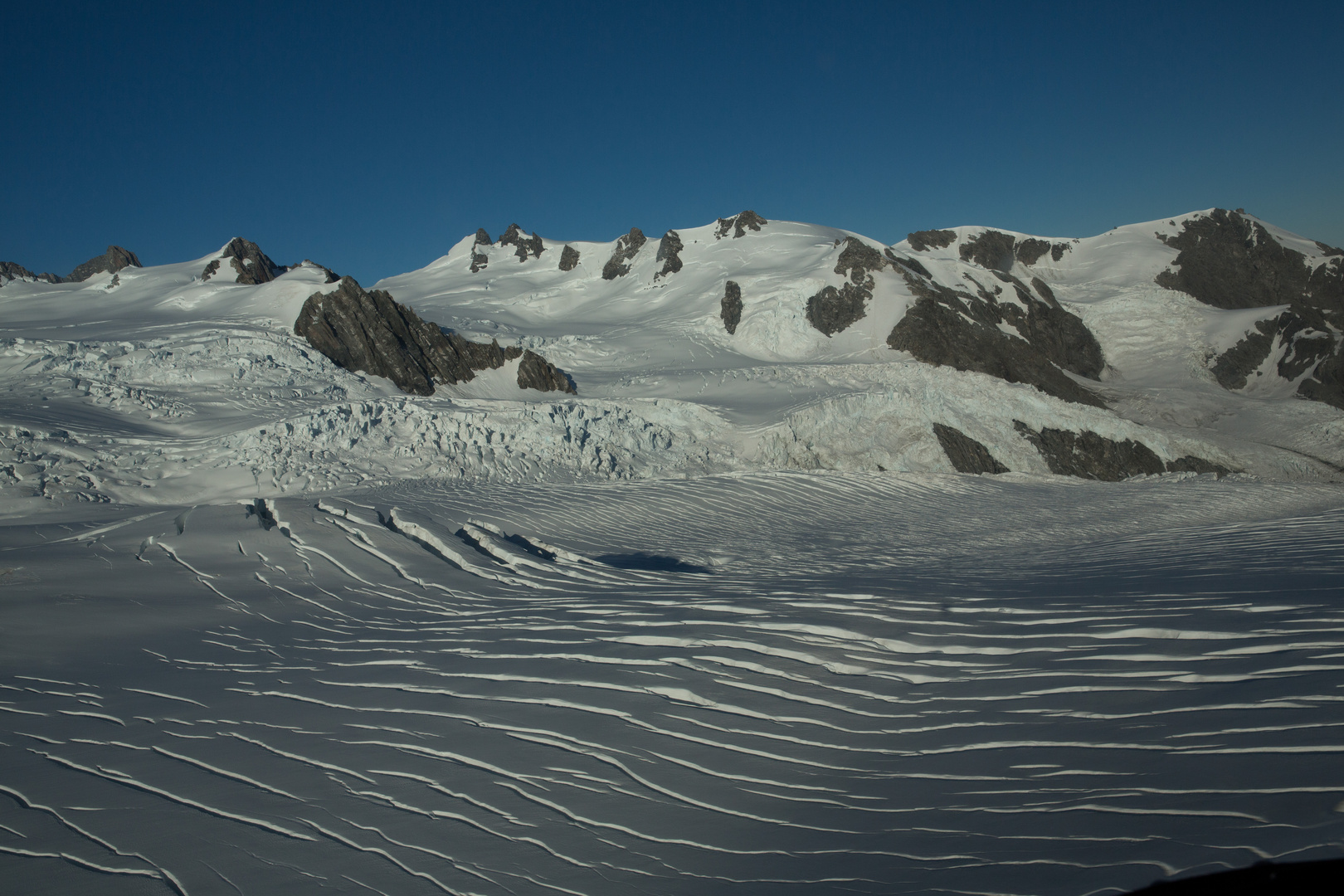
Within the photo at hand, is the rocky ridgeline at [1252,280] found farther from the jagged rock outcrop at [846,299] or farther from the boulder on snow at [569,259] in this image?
the boulder on snow at [569,259]

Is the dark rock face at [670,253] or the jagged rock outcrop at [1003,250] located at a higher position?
the jagged rock outcrop at [1003,250]

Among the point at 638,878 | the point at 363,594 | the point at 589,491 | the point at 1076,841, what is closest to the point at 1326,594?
the point at 1076,841

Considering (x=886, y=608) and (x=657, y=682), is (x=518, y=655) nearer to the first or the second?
(x=657, y=682)

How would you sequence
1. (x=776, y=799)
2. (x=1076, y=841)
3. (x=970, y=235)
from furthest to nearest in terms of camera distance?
(x=970, y=235)
(x=776, y=799)
(x=1076, y=841)

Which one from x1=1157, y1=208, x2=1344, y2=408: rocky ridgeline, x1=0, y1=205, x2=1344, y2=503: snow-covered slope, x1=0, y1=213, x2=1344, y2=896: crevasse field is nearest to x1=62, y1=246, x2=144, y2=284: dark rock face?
x1=0, y1=205, x2=1344, y2=503: snow-covered slope

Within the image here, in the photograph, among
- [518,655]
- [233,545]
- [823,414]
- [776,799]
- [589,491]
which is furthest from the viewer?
[823,414]

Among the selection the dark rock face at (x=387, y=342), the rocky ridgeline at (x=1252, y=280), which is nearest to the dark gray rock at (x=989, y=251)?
the rocky ridgeline at (x=1252, y=280)
